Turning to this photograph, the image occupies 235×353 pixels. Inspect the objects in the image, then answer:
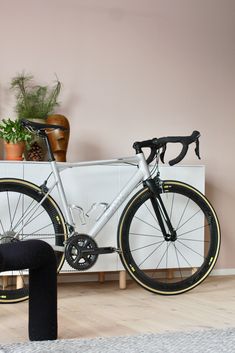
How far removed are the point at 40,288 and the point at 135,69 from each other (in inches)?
85.3

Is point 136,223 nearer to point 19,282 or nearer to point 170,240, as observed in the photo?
point 170,240

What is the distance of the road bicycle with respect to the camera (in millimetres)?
3295

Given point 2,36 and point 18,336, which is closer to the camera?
point 18,336

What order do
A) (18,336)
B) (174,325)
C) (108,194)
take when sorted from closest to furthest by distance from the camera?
1. (18,336)
2. (174,325)
3. (108,194)

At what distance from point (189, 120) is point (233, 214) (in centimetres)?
72

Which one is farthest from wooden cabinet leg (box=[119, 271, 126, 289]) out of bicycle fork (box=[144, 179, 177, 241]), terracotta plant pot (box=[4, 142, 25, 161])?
terracotta plant pot (box=[4, 142, 25, 161])

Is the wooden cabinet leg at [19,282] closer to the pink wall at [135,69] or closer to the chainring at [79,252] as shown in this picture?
the chainring at [79,252]

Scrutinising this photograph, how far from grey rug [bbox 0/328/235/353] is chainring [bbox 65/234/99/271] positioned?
0.93 metres

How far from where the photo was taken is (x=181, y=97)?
4.28 meters

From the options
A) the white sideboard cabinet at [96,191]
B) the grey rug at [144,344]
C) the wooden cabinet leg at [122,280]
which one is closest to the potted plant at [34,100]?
the white sideboard cabinet at [96,191]

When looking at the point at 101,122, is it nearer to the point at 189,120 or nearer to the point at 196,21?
the point at 189,120

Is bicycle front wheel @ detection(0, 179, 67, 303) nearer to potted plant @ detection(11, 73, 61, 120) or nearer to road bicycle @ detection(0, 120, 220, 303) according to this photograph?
road bicycle @ detection(0, 120, 220, 303)

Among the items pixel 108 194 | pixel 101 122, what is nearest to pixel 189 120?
pixel 101 122

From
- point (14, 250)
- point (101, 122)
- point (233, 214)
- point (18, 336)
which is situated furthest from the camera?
point (233, 214)
